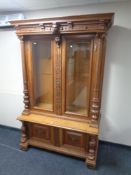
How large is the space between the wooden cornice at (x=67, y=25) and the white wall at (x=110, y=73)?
0.38m

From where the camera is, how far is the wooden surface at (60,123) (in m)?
1.99

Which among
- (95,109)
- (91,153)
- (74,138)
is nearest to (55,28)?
(95,109)

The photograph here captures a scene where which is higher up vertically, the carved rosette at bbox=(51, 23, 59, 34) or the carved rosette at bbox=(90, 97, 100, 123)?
the carved rosette at bbox=(51, 23, 59, 34)

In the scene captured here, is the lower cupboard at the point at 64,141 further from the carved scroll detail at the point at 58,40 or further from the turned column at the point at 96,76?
the carved scroll detail at the point at 58,40

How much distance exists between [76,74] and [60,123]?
727 millimetres

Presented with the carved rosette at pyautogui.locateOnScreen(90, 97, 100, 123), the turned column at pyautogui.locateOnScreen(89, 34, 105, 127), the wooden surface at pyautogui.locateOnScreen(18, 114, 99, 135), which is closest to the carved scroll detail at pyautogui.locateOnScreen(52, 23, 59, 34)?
the turned column at pyautogui.locateOnScreen(89, 34, 105, 127)

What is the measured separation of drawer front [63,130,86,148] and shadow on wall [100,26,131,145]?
0.52 m

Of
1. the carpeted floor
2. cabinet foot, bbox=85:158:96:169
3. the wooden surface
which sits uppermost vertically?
the wooden surface

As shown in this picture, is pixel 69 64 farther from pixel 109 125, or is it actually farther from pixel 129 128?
pixel 129 128

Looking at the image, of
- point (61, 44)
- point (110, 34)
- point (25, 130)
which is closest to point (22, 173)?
point (25, 130)

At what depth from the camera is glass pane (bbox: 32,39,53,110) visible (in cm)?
215

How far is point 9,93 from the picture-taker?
2820 mm

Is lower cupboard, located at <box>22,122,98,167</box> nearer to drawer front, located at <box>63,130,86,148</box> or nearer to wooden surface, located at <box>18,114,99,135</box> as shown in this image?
drawer front, located at <box>63,130,86,148</box>

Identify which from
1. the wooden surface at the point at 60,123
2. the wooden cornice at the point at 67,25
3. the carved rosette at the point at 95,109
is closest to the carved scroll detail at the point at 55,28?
the wooden cornice at the point at 67,25
